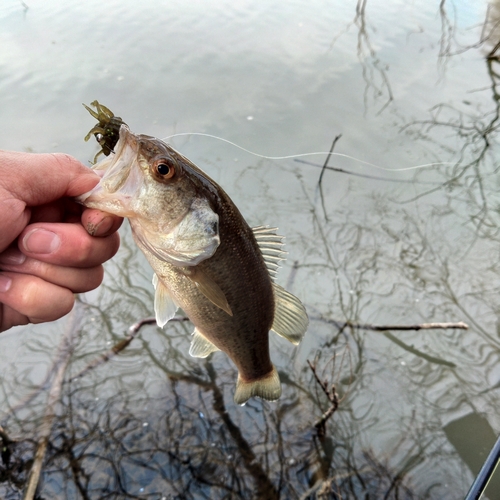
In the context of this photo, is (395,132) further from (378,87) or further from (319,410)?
(319,410)

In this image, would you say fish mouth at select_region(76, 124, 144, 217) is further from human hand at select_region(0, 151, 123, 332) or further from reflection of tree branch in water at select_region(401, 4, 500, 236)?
reflection of tree branch in water at select_region(401, 4, 500, 236)

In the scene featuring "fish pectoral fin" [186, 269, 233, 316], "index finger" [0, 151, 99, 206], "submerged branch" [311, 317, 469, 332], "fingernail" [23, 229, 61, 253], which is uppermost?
"index finger" [0, 151, 99, 206]

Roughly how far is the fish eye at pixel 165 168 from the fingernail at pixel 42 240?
1.55ft

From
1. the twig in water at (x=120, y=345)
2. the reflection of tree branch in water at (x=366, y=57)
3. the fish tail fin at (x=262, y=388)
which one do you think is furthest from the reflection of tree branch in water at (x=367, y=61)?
the fish tail fin at (x=262, y=388)

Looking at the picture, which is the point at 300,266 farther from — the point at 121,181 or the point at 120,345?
the point at 121,181

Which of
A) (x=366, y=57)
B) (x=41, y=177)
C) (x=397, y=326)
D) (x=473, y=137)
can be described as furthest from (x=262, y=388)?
(x=366, y=57)

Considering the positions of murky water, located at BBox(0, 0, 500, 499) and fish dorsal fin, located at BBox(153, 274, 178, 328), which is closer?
fish dorsal fin, located at BBox(153, 274, 178, 328)

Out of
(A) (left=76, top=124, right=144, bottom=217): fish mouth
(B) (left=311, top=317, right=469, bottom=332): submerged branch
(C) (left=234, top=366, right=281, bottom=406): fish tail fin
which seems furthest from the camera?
(B) (left=311, top=317, right=469, bottom=332): submerged branch

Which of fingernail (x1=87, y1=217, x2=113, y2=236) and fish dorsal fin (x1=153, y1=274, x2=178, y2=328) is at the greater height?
fingernail (x1=87, y1=217, x2=113, y2=236)

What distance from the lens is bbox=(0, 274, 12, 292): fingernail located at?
5.26 ft

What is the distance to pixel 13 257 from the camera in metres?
1.64

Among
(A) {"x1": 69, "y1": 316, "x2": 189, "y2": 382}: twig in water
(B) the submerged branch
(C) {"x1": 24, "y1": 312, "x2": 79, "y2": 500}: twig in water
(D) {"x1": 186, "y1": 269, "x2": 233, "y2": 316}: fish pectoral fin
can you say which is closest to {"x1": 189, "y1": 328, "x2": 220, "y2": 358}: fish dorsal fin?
(D) {"x1": 186, "y1": 269, "x2": 233, "y2": 316}: fish pectoral fin

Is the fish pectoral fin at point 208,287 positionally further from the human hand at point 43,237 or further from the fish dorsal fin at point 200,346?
the fish dorsal fin at point 200,346

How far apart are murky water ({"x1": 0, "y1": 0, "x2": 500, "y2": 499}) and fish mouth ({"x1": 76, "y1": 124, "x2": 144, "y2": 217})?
230cm
